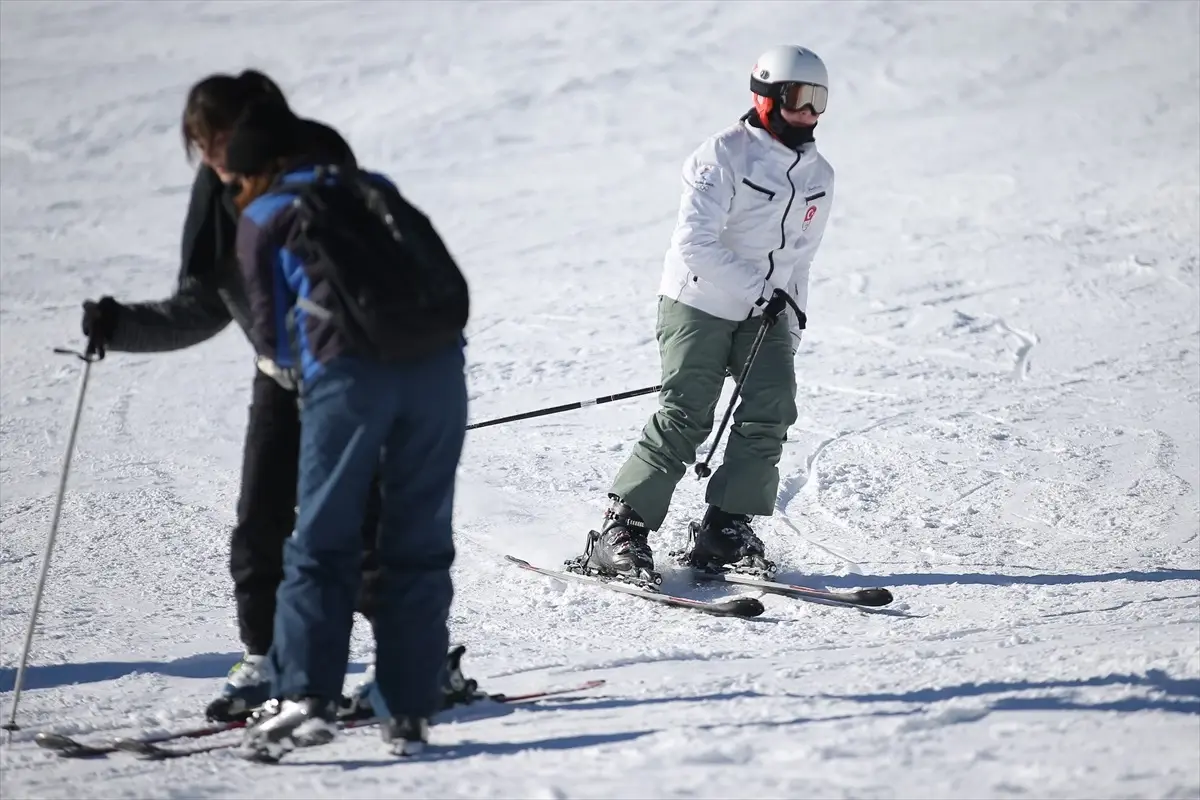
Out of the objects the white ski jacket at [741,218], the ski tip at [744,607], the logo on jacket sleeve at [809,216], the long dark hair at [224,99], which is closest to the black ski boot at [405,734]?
the long dark hair at [224,99]

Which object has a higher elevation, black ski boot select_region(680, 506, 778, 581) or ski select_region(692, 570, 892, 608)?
black ski boot select_region(680, 506, 778, 581)

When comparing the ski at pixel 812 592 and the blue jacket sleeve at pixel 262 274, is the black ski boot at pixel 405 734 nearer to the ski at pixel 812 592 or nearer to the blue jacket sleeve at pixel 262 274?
the blue jacket sleeve at pixel 262 274

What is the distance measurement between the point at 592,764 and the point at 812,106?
287 centimetres

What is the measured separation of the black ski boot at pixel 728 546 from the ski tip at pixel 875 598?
469mm

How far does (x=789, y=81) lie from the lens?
15.9 feet

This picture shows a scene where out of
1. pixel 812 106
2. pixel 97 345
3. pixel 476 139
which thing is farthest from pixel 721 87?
pixel 97 345

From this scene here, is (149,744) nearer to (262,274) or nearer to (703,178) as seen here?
(262,274)

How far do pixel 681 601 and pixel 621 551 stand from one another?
395 mm

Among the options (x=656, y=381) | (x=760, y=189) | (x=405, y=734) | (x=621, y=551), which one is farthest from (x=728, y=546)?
(x=656, y=381)

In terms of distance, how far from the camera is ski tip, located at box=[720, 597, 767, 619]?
15.1 ft

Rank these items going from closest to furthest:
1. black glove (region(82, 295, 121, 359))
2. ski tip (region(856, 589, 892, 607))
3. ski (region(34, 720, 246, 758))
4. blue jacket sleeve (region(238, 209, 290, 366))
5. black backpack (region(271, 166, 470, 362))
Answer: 1. black backpack (region(271, 166, 470, 362))
2. blue jacket sleeve (region(238, 209, 290, 366))
3. ski (region(34, 720, 246, 758))
4. black glove (region(82, 295, 121, 359))
5. ski tip (region(856, 589, 892, 607))

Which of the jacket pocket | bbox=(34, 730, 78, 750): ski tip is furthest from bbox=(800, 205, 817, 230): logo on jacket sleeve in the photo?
bbox=(34, 730, 78, 750): ski tip

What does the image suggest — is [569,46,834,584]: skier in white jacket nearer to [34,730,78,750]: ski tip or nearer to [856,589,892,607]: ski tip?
[856,589,892,607]: ski tip

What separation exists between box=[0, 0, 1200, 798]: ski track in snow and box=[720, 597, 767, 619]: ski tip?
0.24 ft
